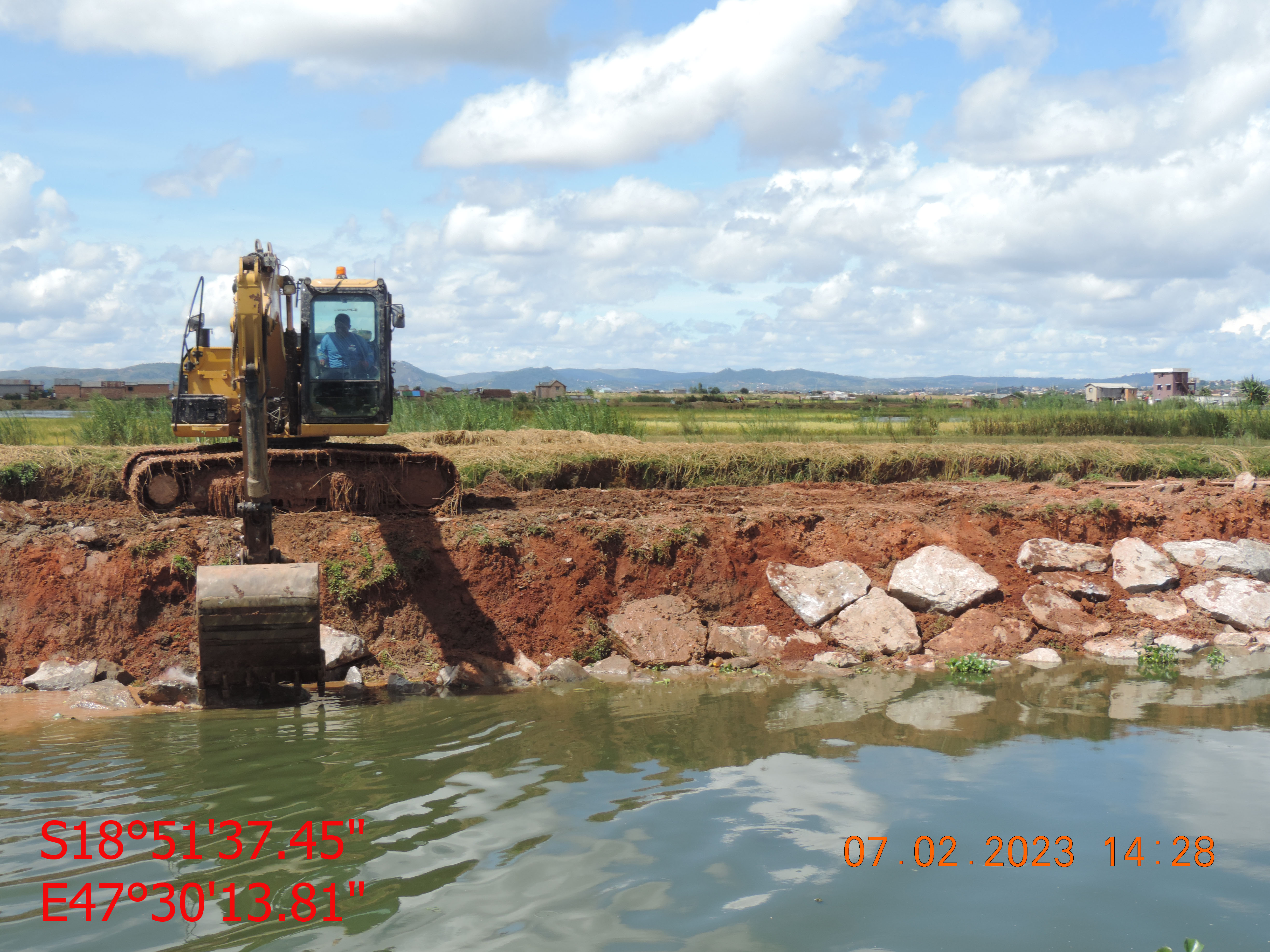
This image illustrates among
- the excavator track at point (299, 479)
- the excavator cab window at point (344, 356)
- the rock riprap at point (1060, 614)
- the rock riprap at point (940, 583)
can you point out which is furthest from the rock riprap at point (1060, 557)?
the excavator cab window at point (344, 356)

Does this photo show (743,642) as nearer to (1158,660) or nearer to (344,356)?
(1158,660)

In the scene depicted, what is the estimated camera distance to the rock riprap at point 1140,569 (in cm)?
1127

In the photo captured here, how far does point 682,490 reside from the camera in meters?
15.1

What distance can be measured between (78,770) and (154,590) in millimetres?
3861

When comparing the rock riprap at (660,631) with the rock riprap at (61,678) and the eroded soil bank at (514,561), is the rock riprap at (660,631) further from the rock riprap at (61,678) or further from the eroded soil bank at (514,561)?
the rock riprap at (61,678)

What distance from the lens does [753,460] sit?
17.3 metres

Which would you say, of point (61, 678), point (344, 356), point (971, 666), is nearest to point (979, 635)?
point (971, 666)

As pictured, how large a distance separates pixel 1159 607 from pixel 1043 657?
82.3 inches

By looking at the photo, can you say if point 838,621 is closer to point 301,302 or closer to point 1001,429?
point 301,302

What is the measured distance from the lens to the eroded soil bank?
31.9 feet

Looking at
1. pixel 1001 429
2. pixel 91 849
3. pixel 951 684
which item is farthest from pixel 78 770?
pixel 1001 429

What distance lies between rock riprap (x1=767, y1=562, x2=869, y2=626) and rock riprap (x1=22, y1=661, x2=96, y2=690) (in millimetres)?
7209

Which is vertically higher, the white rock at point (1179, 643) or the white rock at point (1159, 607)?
the white rock at point (1159, 607)

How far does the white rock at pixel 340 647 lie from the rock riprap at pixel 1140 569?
8908mm
